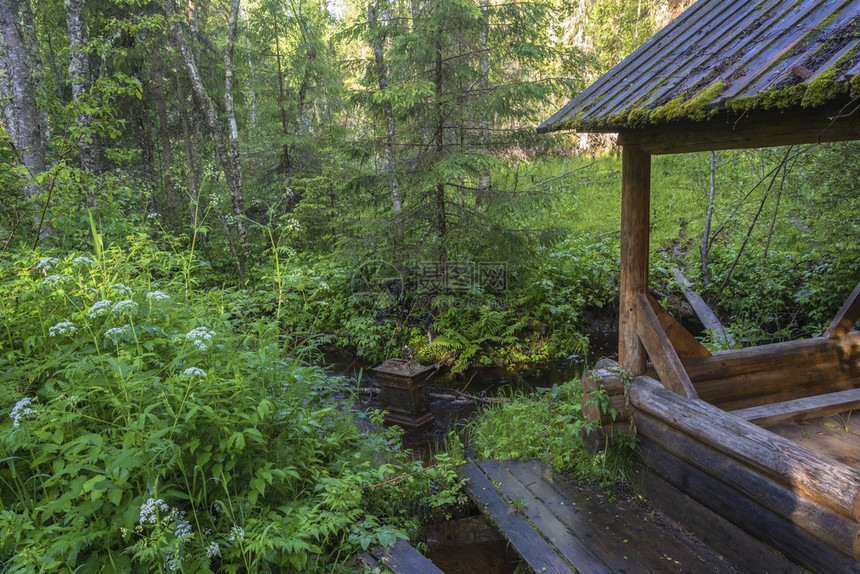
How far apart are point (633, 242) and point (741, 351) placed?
1.58 meters

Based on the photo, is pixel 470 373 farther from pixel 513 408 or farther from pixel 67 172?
pixel 67 172

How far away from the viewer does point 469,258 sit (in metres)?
9.34

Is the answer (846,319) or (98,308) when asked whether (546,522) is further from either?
(846,319)

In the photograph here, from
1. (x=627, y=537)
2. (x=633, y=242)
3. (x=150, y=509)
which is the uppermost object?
(x=633, y=242)

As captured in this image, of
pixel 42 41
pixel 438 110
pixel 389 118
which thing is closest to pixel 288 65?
pixel 389 118

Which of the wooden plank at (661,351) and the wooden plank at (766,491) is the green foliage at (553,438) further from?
the wooden plank at (661,351)

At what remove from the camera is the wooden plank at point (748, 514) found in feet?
8.57

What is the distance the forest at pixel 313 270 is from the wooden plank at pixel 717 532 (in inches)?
17.2

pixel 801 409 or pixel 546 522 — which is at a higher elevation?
pixel 801 409

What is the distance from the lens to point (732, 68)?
276 cm

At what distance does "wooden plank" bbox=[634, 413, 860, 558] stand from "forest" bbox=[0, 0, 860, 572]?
2.12 ft

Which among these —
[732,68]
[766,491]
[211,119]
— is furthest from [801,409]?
[211,119]

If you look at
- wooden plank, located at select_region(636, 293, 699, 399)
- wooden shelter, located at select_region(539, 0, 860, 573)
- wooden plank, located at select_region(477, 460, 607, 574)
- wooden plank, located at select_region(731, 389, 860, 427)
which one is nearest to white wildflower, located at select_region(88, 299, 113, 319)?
wooden plank, located at select_region(477, 460, 607, 574)

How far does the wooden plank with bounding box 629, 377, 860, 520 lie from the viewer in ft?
8.11
